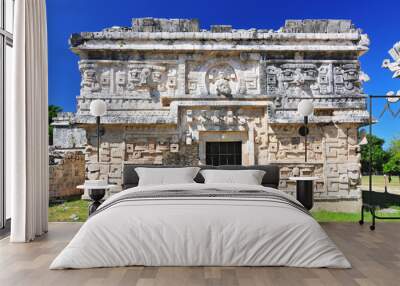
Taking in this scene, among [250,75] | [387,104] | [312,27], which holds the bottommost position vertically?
[387,104]

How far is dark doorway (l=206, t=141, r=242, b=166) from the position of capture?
7449mm

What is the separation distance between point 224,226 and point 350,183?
530 cm

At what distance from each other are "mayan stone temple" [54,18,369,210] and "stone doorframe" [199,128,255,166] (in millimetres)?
19

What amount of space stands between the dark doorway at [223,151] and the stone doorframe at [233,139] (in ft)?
0.26

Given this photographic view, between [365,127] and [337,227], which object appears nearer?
[337,227]

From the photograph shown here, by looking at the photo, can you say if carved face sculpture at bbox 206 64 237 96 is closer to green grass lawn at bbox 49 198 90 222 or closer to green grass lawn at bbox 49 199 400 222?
green grass lawn at bbox 49 199 400 222

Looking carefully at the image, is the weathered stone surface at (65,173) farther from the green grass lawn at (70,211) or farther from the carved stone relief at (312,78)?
the carved stone relief at (312,78)

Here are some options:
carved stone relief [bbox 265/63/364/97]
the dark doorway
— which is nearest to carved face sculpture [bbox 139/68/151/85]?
the dark doorway

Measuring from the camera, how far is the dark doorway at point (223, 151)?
7449mm

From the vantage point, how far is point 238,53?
747cm

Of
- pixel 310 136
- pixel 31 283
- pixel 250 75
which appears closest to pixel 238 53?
pixel 250 75

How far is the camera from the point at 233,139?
7.43 metres

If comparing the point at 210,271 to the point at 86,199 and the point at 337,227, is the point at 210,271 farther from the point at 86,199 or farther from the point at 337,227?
the point at 86,199

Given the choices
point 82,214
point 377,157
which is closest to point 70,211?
point 82,214
